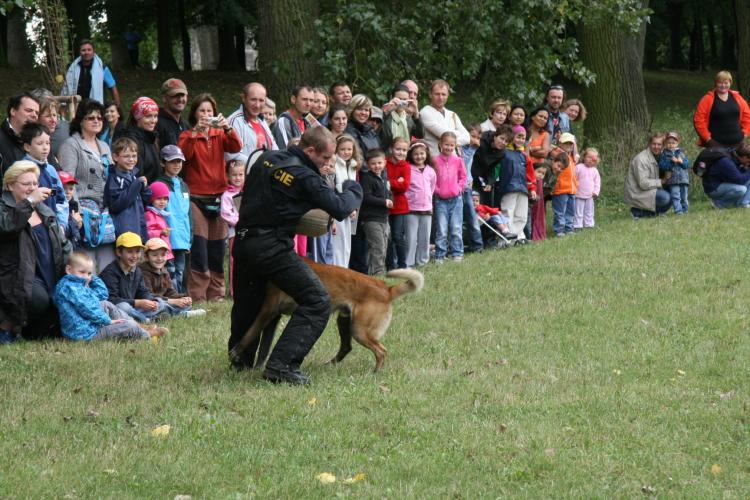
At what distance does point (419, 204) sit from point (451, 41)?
3934 mm

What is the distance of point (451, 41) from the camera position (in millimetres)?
16219

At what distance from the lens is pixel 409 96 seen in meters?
13.8

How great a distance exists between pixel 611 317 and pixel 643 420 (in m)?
3.13

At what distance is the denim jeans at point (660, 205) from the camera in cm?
1720

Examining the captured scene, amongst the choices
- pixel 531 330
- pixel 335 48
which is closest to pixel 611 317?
pixel 531 330

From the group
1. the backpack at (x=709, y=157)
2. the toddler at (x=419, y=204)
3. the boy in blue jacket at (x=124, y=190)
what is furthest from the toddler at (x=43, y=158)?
the backpack at (x=709, y=157)

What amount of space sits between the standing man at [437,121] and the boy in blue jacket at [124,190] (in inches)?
182

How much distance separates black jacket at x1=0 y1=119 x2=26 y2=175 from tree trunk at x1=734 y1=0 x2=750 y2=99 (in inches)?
835

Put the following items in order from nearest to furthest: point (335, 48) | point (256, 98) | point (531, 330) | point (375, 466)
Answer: point (375, 466), point (531, 330), point (256, 98), point (335, 48)

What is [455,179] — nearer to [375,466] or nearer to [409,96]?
[409,96]

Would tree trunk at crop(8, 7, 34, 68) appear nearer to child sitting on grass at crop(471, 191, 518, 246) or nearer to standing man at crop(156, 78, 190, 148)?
child sitting on grass at crop(471, 191, 518, 246)

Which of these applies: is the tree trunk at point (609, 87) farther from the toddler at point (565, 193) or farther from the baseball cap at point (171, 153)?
the baseball cap at point (171, 153)

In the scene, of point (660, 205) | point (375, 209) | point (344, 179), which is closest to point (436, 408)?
point (344, 179)

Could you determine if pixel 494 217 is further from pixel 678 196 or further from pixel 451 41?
pixel 678 196
